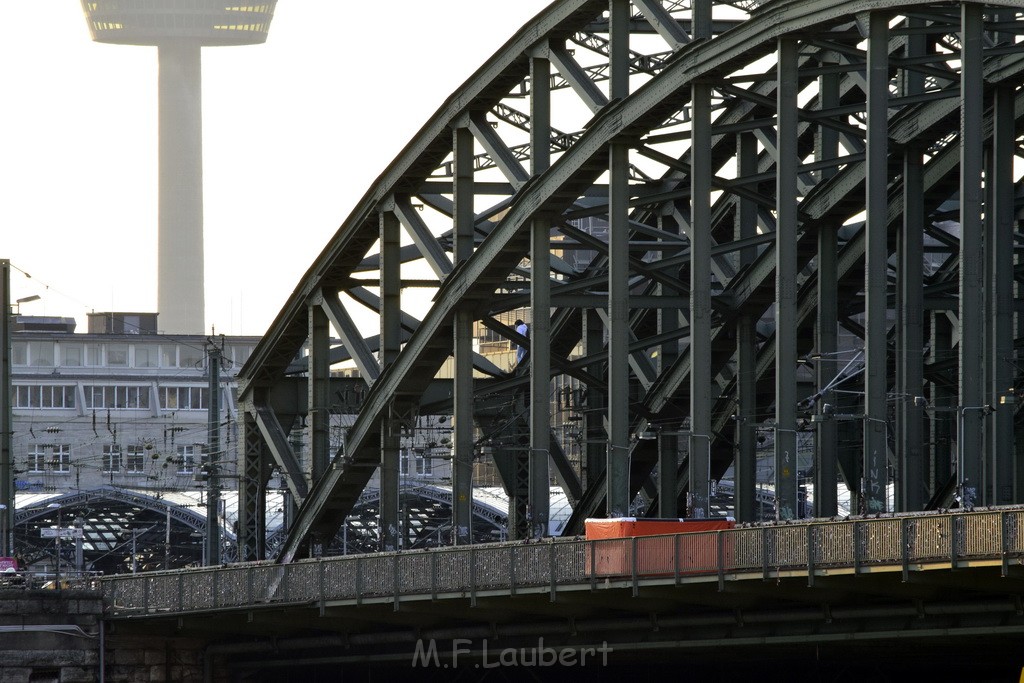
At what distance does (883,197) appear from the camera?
45.3 metres

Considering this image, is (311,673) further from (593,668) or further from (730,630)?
(730,630)

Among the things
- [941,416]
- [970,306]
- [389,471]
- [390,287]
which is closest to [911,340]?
[970,306]

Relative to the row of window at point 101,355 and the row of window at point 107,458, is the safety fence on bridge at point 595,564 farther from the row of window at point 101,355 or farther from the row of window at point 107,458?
the row of window at point 101,355

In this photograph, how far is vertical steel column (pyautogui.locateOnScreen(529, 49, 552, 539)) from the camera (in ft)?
187

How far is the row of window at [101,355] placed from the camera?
169625mm

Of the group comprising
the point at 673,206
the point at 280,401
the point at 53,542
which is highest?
the point at 673,206

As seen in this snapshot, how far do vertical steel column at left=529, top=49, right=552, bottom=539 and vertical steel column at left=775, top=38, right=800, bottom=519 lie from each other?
974 cm

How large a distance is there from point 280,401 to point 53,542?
65.7m

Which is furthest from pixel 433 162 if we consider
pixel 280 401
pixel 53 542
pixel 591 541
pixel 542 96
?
pixel 53 542

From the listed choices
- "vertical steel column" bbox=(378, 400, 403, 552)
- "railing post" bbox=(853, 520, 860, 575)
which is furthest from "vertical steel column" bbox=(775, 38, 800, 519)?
"vertical steel column" bbox=(378, 400, 403, 552)

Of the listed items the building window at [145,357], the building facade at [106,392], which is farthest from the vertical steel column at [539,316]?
the building window at [145,357]

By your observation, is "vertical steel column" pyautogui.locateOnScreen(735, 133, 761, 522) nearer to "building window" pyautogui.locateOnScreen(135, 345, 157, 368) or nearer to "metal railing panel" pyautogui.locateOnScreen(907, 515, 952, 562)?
"metal railing panel" pyautogui.locateOnScreen(907, 515, 952, 562)

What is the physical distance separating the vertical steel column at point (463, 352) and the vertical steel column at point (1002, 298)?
17.3 meters

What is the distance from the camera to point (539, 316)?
5831 cm
